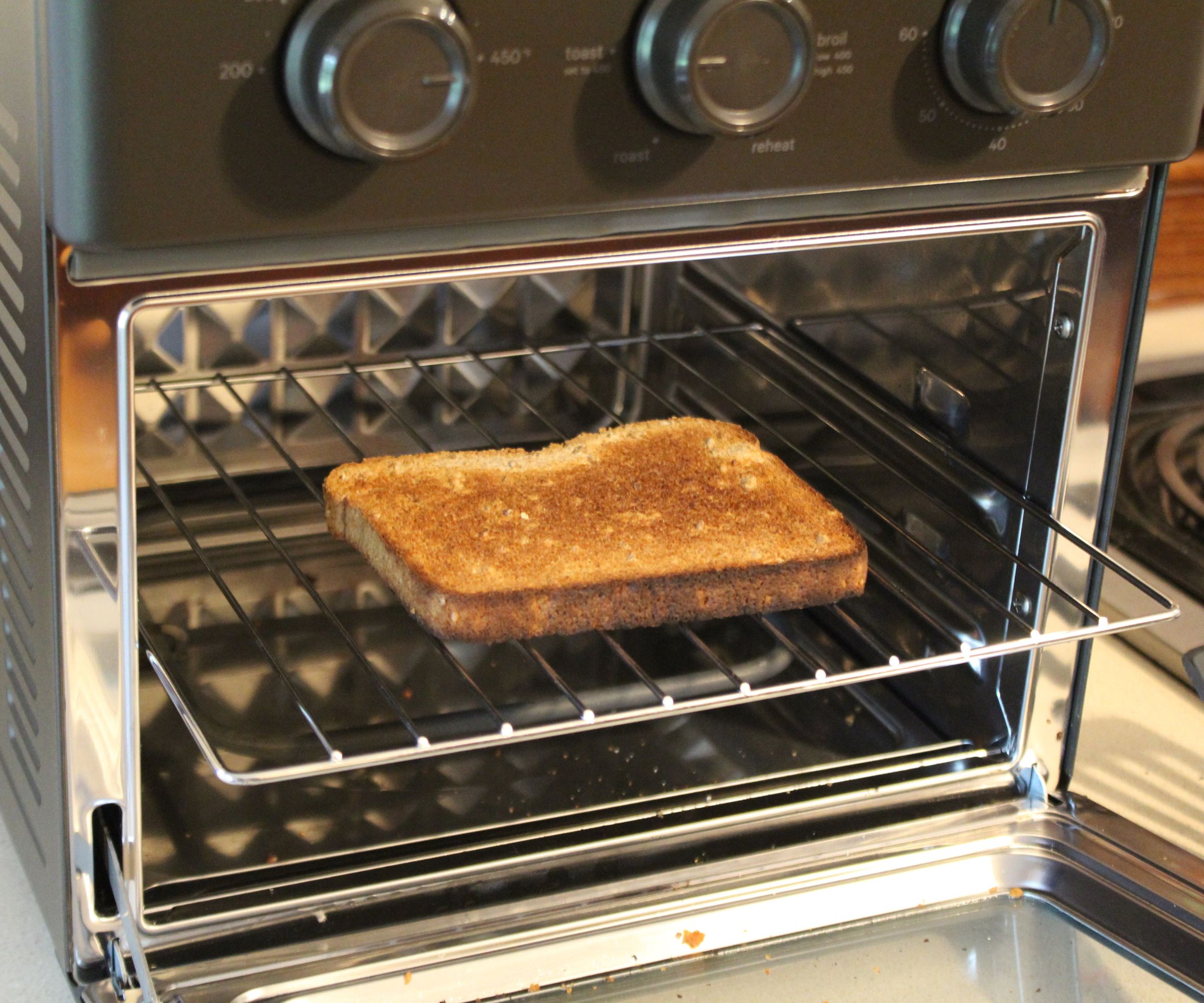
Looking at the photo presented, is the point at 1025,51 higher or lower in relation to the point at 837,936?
higher

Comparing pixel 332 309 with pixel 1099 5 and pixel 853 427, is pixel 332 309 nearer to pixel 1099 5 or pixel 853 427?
pixel 853 427

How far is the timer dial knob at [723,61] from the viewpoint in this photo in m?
0.64

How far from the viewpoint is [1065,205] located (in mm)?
813

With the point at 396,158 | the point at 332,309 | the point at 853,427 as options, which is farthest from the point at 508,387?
the point at 396,158

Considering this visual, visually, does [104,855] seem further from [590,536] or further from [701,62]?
[701,62]

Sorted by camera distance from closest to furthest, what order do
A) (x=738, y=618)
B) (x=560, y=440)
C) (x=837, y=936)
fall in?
(x=837, y=936), (x=738, y=618), (x=560, y=440)

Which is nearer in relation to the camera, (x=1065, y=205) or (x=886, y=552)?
(x=1065, y=205)

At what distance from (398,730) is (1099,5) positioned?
64cm

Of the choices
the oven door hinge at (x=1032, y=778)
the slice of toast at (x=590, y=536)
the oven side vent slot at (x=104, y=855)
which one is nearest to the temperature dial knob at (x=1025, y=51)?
the slice of toast at (x=590, y=536)

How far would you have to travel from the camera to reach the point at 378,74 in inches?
23.3

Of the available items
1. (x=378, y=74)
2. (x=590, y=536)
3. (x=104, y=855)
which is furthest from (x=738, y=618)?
(x=378, y=74)

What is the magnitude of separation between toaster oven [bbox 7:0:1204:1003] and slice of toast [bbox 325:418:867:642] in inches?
2.1

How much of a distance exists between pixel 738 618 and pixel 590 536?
0.70 feet

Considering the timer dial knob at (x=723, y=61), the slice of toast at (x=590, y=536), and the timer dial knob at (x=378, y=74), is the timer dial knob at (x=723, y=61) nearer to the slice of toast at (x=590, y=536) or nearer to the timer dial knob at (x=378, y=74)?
the timer dial knob at (x=378, y=74)
